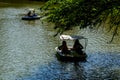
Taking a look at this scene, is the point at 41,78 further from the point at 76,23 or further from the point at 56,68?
the point at 76,23

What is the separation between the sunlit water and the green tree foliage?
5335 millimetres

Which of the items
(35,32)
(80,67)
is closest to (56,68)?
(80,67)

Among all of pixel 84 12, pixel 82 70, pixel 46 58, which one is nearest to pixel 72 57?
pixel 46 58

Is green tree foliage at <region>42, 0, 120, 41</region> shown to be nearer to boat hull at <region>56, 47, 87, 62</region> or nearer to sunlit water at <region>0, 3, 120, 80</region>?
sunlit water at <region>0, 3, 120, 80</region>

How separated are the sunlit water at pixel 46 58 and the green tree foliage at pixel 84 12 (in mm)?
5335

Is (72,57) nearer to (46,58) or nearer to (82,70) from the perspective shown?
(46,58)

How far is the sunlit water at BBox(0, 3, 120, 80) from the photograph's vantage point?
27.0 metres

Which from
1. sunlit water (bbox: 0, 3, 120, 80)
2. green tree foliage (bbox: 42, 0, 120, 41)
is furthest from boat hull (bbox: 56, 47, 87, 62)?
green tree foliage (bbox: 42, 0, 120, 41)

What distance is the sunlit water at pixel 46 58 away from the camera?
26980mm

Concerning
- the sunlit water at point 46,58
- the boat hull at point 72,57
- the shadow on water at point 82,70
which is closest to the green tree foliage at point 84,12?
the shadow on water at point 82,70

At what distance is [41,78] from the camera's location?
2589 cm

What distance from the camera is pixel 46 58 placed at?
32.3m

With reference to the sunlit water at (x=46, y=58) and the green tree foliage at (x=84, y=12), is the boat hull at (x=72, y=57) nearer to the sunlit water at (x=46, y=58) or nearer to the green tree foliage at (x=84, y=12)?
the sunlit water at (x=46, y=58)

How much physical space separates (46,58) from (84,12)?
36.9 feet
